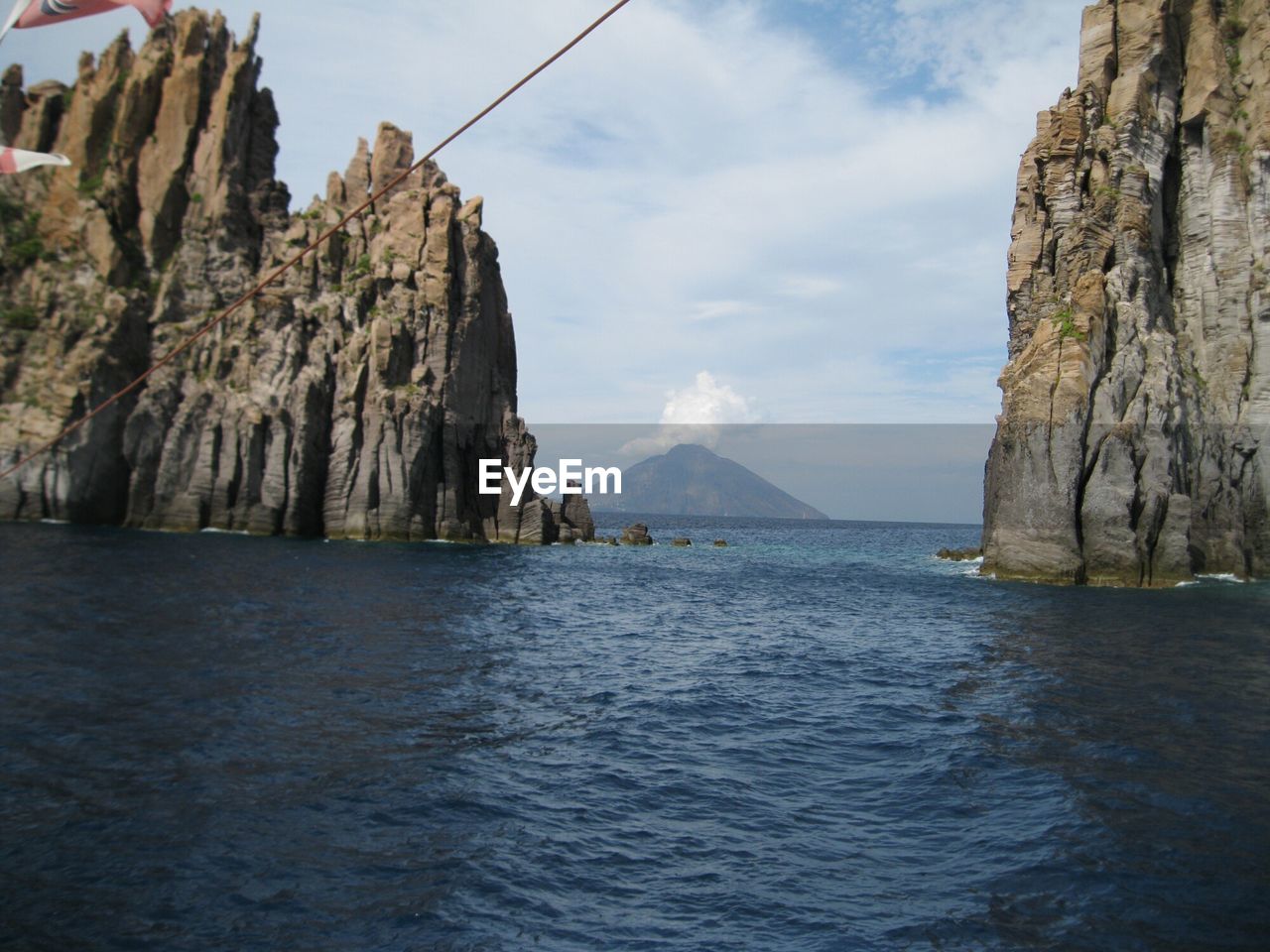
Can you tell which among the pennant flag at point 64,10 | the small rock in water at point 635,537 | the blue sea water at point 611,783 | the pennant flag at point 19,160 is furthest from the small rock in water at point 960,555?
the pennant flag at point 64,10

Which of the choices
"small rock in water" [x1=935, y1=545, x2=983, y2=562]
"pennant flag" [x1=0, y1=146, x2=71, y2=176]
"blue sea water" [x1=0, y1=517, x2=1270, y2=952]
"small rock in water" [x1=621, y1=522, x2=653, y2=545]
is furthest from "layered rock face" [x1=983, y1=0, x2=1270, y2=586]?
"pennant flag" [x1=0, y1=146, x2=71, y2=176]

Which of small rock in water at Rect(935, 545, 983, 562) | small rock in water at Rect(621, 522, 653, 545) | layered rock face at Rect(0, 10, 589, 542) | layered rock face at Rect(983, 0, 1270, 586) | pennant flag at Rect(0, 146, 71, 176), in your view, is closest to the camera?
pennant flag at Rect(0, 146, 71, 176)

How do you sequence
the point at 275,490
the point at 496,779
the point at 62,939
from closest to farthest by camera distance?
the point at 62,939 → the point at 496,779 → the point at 275,490

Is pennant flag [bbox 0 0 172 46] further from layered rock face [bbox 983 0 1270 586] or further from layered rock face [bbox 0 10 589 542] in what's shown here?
layered rock face [bbox 0 10 589 542]

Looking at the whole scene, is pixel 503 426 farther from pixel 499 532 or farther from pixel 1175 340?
pixel 1175 340

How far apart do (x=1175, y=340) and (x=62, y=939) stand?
69.9m

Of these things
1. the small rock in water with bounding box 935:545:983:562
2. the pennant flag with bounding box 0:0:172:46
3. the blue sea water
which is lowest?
the blue sea water

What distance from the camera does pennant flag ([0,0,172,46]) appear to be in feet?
27.4

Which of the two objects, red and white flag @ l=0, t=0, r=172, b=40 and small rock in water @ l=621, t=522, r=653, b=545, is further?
small rock in water @ l=621, t=522, r=653, b=545

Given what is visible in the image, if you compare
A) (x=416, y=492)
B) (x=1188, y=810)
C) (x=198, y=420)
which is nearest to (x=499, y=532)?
(x=416, y=492)

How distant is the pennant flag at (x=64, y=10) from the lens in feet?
27.4

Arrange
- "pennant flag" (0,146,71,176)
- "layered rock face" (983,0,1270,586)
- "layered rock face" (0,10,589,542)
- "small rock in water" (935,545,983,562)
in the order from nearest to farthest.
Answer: "pennant flag" (0,146,71,176), "layered rock face" (983,0,1270,586), "layered rock face" (0,10,589,542), "small rock in water" (935,545,983,562)

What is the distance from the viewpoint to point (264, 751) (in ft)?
56.5

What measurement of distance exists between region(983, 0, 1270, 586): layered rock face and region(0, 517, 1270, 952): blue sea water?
16846mm
